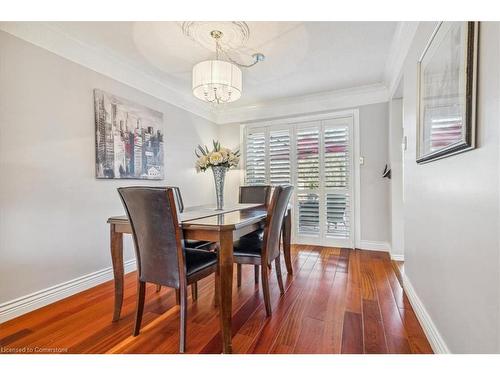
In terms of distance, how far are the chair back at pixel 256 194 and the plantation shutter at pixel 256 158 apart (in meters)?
1.18

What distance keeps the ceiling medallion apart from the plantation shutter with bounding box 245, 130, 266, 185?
6.28 ft

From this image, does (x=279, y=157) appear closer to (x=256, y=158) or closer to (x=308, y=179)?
(x=256, y=158)

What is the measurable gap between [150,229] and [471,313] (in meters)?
1.58

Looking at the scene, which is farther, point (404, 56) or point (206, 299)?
point (404, 56)

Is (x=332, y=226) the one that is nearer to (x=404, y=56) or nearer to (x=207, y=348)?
(x=404, y=56)

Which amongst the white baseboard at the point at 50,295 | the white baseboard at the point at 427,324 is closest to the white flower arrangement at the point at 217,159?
the white baseboard at the point at 50,295

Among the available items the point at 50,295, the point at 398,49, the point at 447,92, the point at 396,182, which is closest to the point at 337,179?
the point at 396,182

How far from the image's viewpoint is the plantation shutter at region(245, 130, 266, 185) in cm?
418

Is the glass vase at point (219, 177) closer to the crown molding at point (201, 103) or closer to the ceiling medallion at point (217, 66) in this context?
the ceiling medallion at point (217, 66)

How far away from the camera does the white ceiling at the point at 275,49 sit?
6.79 ft
